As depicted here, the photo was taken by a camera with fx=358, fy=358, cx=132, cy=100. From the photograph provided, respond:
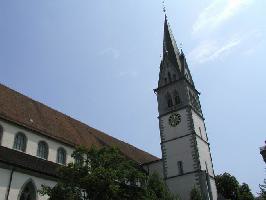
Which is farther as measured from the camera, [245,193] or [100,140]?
[245,193]

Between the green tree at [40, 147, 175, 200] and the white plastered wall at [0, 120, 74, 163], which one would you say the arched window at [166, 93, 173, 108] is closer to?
the white plastered wall at [0, 120, 74, 163]

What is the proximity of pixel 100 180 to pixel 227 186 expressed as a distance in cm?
3142

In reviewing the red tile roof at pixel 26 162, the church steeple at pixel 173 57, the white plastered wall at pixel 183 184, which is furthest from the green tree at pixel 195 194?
the church steeple at pixel 173 57

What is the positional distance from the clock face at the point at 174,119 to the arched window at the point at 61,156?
48.9ft

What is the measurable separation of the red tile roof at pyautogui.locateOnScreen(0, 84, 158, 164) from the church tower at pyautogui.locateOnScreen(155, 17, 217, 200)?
4.59m

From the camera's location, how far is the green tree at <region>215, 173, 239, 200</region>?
45406mm

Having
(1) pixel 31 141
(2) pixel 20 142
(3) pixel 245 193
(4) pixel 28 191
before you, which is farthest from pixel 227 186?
(4) pixel 28 191

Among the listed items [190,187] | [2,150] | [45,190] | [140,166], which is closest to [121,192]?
[45,190]

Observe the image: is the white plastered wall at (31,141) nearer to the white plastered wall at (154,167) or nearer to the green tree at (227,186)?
the white plastered wall at (154,167)

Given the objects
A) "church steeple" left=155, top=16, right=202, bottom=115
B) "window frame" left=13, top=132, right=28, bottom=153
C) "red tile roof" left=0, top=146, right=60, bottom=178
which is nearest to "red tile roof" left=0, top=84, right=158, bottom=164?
"window frame" left=13, top=132, right=28, bottom=153

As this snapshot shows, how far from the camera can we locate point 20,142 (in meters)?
26.4

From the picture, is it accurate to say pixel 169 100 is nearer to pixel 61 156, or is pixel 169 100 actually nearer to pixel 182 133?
pixel 182 133

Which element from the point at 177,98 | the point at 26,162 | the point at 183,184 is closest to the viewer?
the point at 26,162

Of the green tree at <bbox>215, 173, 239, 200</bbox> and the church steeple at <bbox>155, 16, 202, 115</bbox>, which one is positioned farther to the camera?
the green tree at <bbox>215, 173, 239, 200</bbox>
